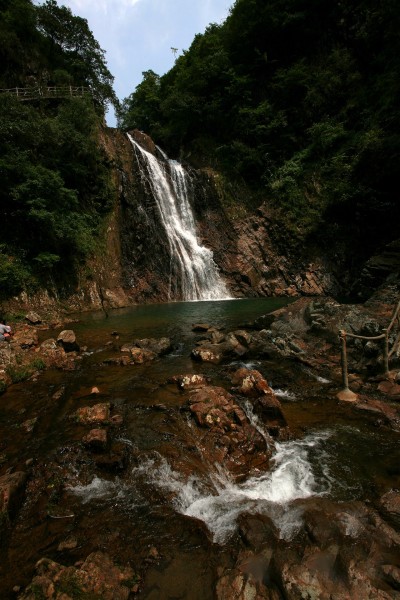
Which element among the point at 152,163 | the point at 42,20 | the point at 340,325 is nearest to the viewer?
the point at 340,325

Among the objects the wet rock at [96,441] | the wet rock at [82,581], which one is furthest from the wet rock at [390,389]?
the wet rock at [82,581]

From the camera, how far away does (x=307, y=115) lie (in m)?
23.8

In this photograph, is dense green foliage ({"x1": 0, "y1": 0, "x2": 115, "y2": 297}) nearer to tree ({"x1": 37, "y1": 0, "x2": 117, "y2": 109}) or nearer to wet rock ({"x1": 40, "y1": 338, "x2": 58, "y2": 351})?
tree ({"x1": 37, "y1": 0, "x2": 117, "y2": 109})

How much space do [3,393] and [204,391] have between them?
4536mm

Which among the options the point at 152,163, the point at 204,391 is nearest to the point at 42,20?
the point at 152,163

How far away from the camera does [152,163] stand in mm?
24672

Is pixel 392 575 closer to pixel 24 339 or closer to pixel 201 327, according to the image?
pixel 201 327

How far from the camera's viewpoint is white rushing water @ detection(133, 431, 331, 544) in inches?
128

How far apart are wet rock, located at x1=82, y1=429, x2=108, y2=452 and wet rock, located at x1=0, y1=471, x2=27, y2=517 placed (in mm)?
837

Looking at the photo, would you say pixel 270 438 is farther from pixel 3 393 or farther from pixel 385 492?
pixel 3 393

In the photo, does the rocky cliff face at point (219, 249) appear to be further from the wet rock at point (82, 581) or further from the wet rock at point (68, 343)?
the wet rock at point (82, 581)

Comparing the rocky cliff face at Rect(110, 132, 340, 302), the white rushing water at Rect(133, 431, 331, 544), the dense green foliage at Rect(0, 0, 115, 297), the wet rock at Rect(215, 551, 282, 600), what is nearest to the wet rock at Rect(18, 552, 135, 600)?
the wet rock at Rect(215, 551, 282, 600)

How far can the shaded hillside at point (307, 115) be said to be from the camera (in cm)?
1847

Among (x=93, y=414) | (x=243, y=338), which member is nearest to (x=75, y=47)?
(x=243, y=338)
